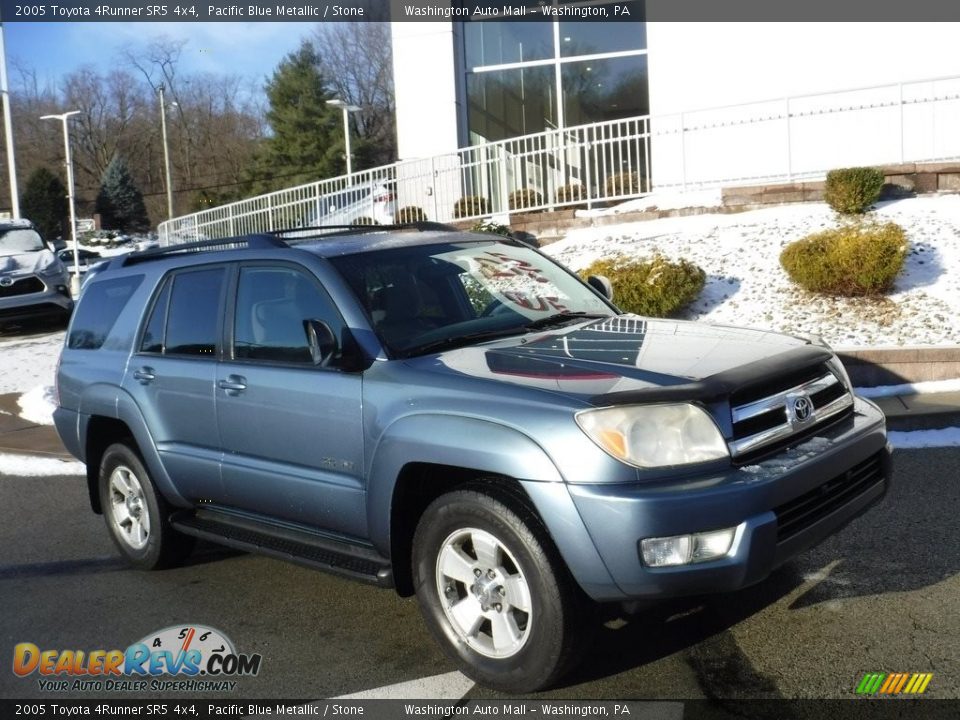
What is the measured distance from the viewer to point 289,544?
183 inches

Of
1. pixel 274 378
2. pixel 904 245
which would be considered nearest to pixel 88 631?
pixel 274 378

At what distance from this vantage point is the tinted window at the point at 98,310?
6.00 meters

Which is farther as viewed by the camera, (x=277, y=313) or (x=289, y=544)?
(x=277, y=313)

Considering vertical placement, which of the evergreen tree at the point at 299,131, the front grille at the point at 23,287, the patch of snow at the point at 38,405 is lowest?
the patch of snow at the point at 38,405

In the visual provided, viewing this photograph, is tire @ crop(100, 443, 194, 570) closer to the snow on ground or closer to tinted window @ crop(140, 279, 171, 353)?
tinted window @ crop(140, 279, 171, 353)

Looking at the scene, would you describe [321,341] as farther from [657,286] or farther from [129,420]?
[657,286]

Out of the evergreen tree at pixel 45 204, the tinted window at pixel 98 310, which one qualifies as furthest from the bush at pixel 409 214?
the evergreen tree at pixel 45 204

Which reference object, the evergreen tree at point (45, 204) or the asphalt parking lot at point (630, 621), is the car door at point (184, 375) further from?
the evergreen tree at point (45, 204)

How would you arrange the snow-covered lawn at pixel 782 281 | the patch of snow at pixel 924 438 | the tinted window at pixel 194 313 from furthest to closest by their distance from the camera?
1. the snow-covered lawn at pixel 782 281
2. the patch of snow at pixel 924 438
3. the tinted window at pixel 194 313

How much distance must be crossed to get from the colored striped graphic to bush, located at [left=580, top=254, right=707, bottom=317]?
6942 mm

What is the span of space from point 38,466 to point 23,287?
32.0ft

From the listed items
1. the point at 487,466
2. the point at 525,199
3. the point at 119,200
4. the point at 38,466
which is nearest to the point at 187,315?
the point at 487,466

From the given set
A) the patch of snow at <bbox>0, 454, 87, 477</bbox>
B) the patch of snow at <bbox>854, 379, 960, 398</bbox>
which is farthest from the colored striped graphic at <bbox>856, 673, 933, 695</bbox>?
the patch of snow at <bbox>0, 454, 87, 477</bbox>

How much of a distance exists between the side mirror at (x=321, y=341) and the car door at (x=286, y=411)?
3 cm
